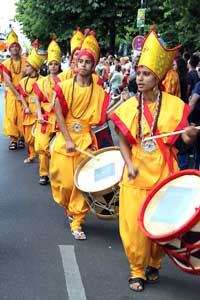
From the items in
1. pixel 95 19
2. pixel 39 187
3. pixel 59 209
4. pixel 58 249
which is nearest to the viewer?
pixel 58 249

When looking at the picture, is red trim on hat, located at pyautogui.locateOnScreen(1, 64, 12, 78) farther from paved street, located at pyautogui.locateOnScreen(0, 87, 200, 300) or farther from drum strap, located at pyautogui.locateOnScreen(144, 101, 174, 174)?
drum strap, located at pyautogui.locateOnScreen(144, 101, 174, 174)

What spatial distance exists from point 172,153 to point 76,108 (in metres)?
1.56

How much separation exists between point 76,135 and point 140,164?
1.54 m

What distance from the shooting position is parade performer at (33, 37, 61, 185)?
25.2ft

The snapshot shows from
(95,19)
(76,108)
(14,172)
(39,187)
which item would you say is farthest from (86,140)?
(95,19)

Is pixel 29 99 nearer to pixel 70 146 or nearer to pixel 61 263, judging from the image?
pixel 70 146

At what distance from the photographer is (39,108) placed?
26.0ft

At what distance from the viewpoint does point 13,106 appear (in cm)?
1067

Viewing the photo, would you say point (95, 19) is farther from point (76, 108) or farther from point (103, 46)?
point (76, 108)

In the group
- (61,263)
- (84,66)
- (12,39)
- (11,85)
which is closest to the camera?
(61,263)

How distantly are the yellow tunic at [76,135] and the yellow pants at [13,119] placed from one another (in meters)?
4.86

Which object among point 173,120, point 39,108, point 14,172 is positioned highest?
point 173,120

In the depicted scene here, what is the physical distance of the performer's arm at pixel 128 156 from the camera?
427 centimetres

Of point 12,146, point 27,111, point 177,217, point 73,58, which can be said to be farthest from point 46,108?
point 177,217
